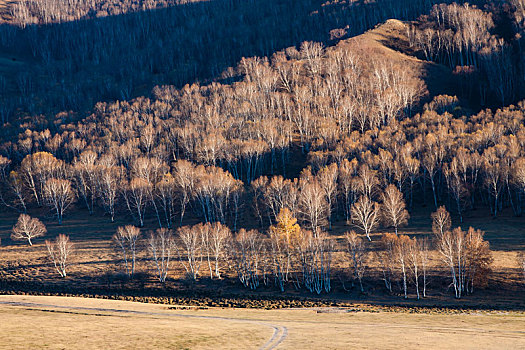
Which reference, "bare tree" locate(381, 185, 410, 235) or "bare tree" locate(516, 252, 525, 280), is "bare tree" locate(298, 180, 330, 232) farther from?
"bare tree" locate(516, 252, 525, 280)

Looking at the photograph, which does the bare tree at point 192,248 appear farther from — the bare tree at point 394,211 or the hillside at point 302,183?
the bare tree at point 394,211

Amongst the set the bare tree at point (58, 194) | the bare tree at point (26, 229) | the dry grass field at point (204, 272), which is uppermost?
the bare tree at point (58, 194)

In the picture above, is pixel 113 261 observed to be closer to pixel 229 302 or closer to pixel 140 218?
pixel 140 218

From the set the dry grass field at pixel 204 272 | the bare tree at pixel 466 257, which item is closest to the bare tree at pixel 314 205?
the dry grass field at pixel 204 272

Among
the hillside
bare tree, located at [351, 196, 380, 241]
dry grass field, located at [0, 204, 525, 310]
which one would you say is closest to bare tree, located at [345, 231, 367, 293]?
the hillside

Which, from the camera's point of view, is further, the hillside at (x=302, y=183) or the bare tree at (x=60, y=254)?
the bare tree at (x=60, y=254)

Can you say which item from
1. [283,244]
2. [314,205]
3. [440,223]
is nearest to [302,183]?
[314,205]

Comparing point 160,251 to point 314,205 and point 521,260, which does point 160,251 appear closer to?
point 314,205
